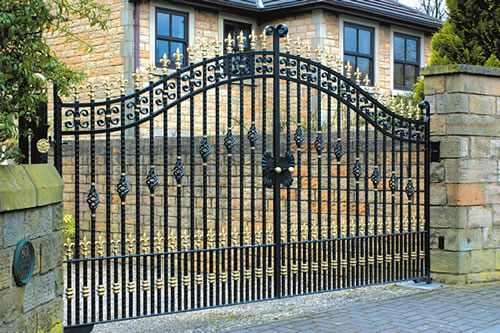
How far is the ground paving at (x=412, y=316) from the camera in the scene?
614cm

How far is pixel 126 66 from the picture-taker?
15.0 meters

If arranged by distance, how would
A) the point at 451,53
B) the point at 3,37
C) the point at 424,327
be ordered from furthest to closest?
1. the point at 451,53
2. the point at 424,327
3. the point at 3,37

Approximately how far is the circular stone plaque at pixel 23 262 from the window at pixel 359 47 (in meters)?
13.5

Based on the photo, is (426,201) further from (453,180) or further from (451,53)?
(451,53)

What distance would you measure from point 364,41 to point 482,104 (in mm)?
9740

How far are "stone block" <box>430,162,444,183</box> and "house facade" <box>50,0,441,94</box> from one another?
6.46 metres

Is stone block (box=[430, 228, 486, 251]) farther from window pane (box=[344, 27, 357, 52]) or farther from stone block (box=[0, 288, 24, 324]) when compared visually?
window pane (box=[344, 27, 357, 52])

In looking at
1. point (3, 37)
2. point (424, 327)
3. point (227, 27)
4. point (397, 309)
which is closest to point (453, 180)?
point (397, 309)

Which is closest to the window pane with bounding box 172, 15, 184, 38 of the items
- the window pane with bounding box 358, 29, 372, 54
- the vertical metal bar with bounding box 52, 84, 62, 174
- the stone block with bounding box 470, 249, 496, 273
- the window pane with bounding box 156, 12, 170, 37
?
Result: the window pane with bounding box 156, 12, 170, 37

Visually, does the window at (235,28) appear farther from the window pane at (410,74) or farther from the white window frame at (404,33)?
the window pane at (410,74)

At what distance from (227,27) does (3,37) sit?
42.5ft

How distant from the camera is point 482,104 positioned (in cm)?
845

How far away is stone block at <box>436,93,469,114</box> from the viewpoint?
8.26 meters

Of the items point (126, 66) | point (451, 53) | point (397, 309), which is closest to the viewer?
point (397, 309)
